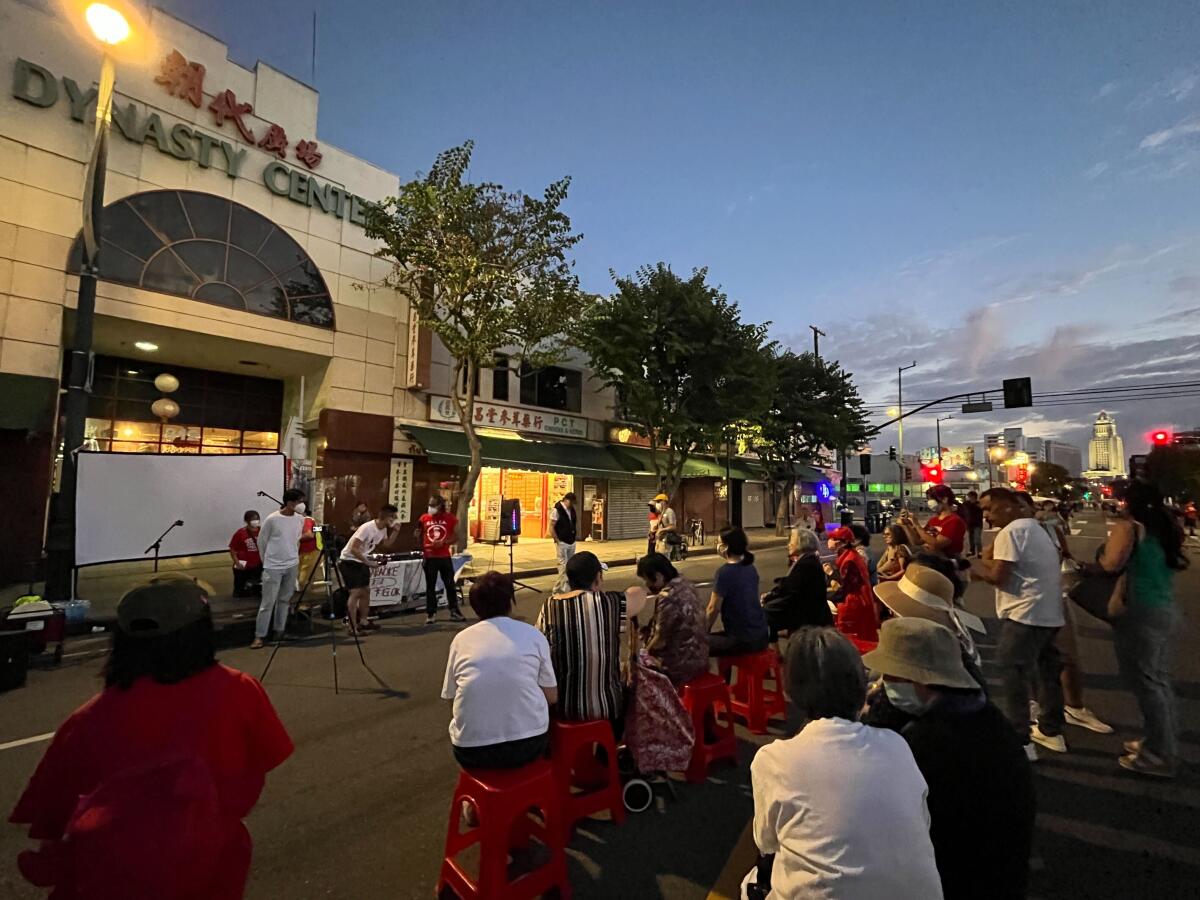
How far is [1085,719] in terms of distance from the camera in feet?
15.4

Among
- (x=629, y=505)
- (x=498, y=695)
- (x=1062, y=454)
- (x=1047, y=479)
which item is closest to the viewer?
(x=498, y=695)

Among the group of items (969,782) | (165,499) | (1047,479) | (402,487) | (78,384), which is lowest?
(969,782)

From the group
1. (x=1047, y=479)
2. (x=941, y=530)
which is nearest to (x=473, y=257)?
(x=941, y=530)

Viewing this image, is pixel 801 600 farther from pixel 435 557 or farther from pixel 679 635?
pixel 435 557

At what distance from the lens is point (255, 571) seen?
9859 millimetres

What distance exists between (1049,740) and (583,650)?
3805mm

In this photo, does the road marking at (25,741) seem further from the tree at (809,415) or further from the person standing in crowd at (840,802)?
the tree at (809,415)

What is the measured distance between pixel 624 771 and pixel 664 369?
594 inches

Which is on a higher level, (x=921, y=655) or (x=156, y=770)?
(x=921, y=655)

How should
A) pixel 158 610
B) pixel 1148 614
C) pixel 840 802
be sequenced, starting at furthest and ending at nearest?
pixel 1148 614 < pixel 158 610 < pixel 840 802

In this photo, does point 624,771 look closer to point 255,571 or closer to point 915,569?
point 915,569

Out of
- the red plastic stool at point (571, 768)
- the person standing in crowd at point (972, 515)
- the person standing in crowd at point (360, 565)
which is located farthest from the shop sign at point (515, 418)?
the red plastic stool at point (571, 768)

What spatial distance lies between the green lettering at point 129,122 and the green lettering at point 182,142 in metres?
0.52

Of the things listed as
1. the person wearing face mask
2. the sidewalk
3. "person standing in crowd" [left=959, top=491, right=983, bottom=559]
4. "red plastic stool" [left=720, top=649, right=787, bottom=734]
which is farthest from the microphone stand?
"person standing in crowd" [left=959, top=491, right=983, bottom=559]
